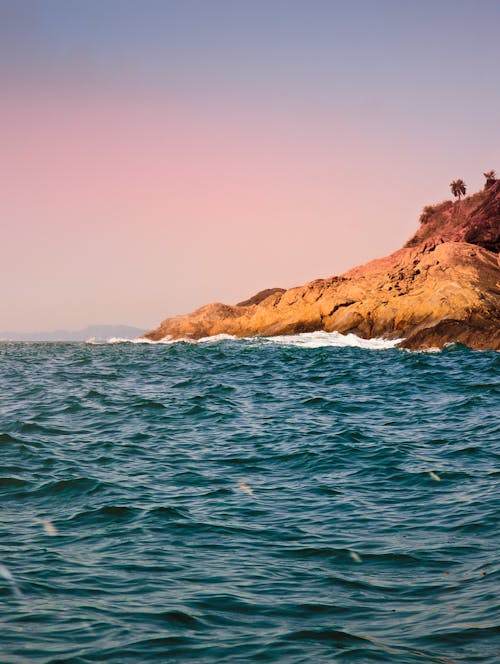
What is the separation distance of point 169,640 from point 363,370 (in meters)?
26.3

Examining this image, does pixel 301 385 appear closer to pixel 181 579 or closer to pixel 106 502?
pixel 106 502

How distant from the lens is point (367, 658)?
5477 mm

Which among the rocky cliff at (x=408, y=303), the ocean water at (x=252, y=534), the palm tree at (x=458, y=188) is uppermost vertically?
the palm tree at (x=458, y=188)

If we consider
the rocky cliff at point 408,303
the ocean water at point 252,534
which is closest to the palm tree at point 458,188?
the rocky cliff at point 408,303

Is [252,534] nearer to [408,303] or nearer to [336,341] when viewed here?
[336,341]

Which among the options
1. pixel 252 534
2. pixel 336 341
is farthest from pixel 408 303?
pixel 252 534

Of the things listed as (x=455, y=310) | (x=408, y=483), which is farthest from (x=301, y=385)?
(x=455, y=310)

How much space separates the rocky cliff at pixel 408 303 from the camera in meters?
52.0

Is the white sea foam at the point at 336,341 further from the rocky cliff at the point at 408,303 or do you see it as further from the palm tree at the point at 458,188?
the palm tree at the point at 458,188

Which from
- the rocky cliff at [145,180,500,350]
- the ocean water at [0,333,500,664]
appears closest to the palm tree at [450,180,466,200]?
the rocky cliff at [145,180,500,350]

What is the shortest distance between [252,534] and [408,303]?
53.4 metres

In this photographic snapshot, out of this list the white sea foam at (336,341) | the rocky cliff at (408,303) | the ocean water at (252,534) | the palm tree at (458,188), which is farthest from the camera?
the palm tree at (458,188)

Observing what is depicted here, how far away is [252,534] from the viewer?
890 centimetres

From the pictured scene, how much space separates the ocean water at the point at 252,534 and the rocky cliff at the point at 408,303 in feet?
92.0
